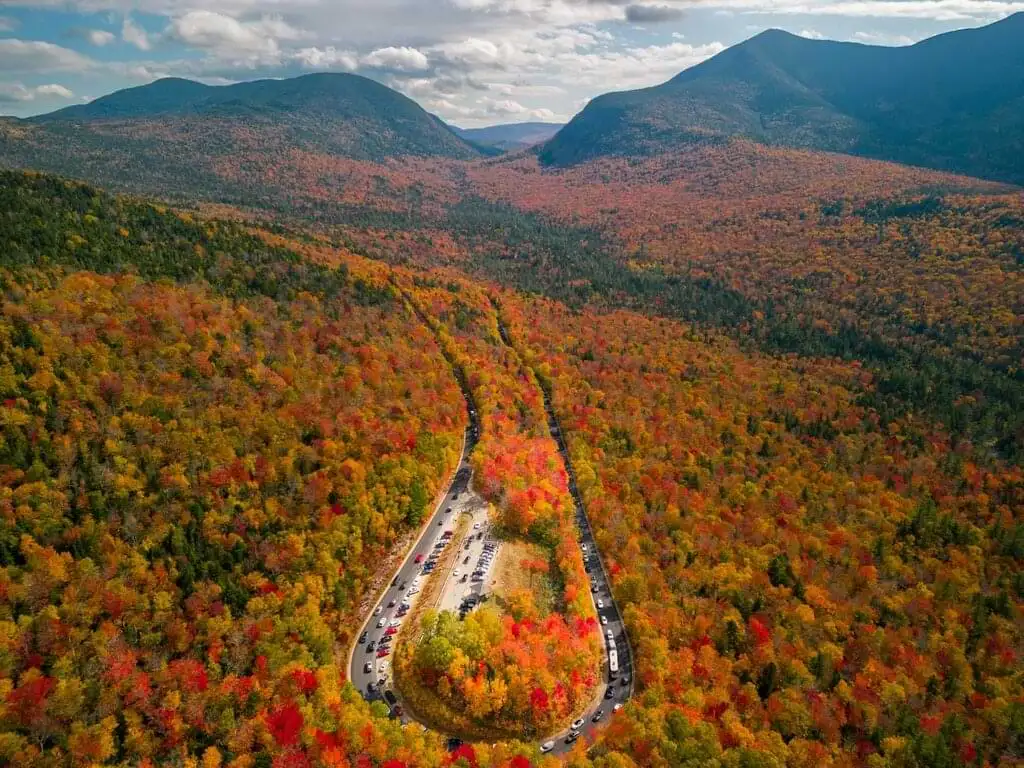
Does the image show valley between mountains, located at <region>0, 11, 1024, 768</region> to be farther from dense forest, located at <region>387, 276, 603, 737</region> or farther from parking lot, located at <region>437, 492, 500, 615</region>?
parking lot, located at <region>437, 492, 500, 615</region>

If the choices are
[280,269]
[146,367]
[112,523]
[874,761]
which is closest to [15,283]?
[146,367]

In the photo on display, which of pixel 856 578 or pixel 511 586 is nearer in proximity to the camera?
pixel 511 586

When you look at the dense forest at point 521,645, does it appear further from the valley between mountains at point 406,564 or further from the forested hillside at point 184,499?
the forested hillside at point 184,499

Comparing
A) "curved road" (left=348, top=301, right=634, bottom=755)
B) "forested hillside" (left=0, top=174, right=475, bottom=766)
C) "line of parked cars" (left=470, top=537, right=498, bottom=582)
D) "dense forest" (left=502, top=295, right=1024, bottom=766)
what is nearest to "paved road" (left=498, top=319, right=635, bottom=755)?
"curved road" (left=348, top=301, right=634, bottom=755)

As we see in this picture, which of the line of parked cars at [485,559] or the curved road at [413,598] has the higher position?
the line of parked cars at [485,559]

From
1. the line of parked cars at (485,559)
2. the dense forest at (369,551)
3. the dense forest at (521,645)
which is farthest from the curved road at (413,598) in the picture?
the line of parked cars at (485,559)

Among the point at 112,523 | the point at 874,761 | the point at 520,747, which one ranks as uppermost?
the point at 112,523

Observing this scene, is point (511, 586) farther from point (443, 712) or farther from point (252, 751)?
point (252, 751)

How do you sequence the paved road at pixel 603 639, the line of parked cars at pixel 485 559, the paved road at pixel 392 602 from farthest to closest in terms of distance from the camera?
the line of parked cars at pixel 485 559 → the paved road at pixel 392 602 → the paved road at pixel 603 639
